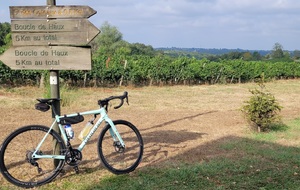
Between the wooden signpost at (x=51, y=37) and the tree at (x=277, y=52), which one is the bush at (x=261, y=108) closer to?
the wooden signpost at (x=51, y=37)

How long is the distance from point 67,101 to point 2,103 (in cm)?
217

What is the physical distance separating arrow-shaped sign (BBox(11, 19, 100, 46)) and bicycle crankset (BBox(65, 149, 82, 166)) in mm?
1280

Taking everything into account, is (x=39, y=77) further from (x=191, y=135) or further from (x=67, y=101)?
(x=191, y=135)

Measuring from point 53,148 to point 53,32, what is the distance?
4.55 feet

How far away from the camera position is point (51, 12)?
3826mm

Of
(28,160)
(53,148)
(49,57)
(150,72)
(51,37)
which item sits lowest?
(150,72)

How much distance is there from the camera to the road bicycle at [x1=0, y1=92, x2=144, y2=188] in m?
3.78

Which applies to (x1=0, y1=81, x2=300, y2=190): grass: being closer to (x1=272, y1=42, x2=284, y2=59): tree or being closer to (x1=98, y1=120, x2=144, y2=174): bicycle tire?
(x1=98, y1=120, x2=144, y2=174): bicycle tire

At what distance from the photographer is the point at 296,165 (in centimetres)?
486

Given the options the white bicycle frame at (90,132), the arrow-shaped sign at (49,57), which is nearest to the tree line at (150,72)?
the arrow-shaped sign at (49,57)

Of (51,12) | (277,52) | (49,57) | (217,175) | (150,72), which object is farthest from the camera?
(277,52)

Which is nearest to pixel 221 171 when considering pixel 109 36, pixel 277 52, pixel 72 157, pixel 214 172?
pixel 214 172

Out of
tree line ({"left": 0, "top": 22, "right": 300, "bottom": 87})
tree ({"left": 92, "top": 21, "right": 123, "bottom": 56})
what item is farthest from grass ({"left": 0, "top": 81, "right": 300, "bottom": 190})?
tree ({"left": 92, "top": 21, "right": 123, "bottom": 56})

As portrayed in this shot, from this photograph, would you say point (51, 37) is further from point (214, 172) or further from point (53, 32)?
point (214, 172)
